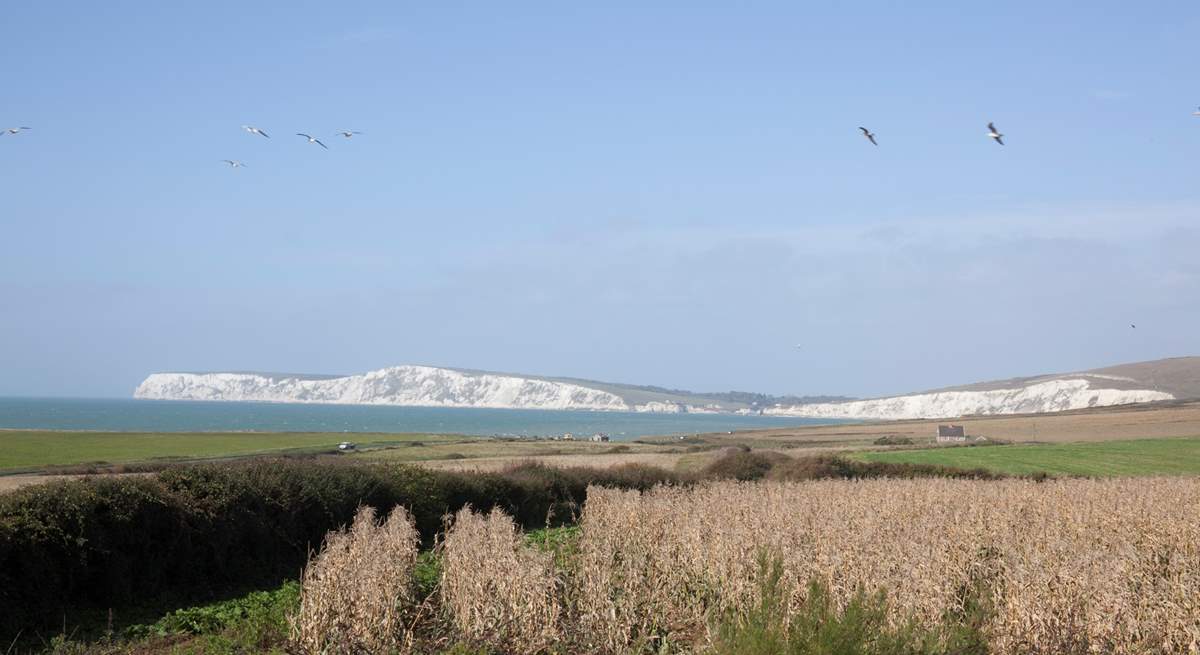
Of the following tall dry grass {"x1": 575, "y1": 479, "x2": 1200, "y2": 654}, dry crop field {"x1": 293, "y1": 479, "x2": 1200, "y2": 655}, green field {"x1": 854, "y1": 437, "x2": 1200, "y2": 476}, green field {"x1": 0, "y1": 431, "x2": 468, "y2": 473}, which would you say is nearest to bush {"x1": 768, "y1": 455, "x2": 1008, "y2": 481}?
A: green field {"x1": 854, "y1": 437, "x2": 1200, "y2": 476}

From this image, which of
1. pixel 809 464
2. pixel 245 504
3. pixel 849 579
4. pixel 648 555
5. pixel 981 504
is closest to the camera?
pixel 849 579

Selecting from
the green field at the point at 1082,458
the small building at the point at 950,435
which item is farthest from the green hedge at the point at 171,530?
the small building at the point at 950,435

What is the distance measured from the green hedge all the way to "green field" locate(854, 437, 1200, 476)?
32368mm

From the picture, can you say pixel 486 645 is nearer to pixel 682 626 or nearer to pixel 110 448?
pixel 682 626

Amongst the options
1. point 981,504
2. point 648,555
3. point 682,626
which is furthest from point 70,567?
point 981,504

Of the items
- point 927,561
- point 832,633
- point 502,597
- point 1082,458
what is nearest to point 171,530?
point 502,597

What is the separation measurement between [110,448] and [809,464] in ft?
180

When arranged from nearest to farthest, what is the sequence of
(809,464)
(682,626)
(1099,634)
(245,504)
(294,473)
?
(1099,634), (682,626), (245,504), (294,473), (809,464)

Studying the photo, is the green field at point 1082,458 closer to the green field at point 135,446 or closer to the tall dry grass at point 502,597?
the tall dry grass at point 502,597

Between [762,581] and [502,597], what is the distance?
2877 mm

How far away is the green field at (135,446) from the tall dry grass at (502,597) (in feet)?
156

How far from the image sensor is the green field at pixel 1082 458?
4722 cm

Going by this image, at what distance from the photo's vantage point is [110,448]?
246 ft

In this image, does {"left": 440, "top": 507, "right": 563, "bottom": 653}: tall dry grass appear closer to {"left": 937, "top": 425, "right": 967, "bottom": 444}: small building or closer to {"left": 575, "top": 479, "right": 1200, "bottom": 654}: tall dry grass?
{"left": 575, "top": 479, "right": 1200, "bottom": 654}: tall dry grass
